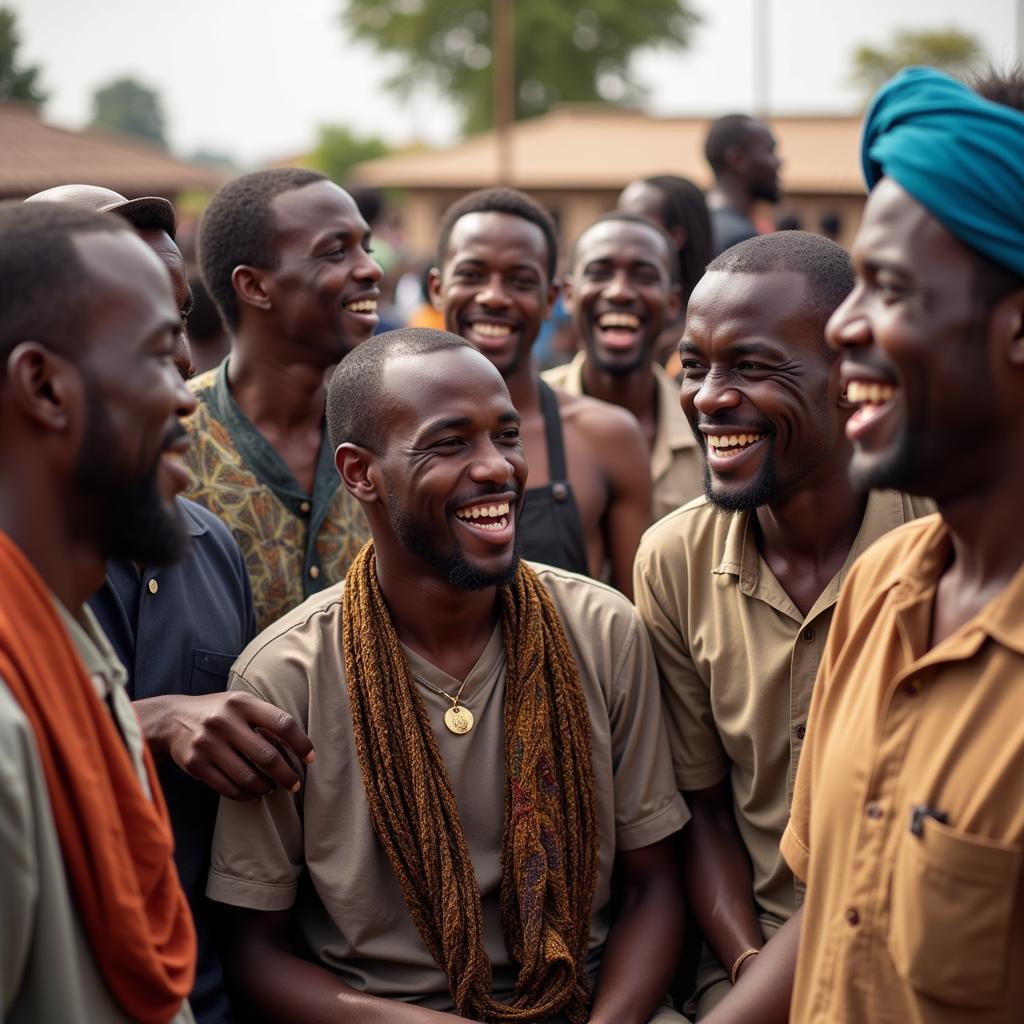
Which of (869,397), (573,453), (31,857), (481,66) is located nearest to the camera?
(31,857)

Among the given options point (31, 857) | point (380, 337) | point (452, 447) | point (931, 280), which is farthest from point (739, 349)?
point (31, 857)

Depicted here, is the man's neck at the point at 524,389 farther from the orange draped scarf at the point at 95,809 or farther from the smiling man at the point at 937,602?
the orange draped scarf at the point at 95,809

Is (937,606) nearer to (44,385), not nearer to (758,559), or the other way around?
(758,559)

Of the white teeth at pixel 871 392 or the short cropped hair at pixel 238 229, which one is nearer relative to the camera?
the white teeth at pixel 871 392

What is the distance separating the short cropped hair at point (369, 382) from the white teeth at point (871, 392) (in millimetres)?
1364

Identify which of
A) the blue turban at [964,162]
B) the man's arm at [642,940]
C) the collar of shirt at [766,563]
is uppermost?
the blue turban at [964,162]

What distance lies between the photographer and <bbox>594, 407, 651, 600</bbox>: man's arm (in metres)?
4.61

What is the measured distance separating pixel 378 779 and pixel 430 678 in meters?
0.30

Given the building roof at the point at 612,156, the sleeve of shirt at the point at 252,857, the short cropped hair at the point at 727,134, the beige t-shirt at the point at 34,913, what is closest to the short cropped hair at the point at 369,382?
the sleeve of shirt at the point at 252,857

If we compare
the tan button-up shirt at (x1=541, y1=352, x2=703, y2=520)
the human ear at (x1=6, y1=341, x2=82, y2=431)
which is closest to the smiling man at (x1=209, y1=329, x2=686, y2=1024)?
the human ear at (x1=6, y1=341, x2=82, y2=431)

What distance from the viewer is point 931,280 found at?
78.2 inches

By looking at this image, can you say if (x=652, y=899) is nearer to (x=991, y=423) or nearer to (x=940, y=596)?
(x=940, y=596)

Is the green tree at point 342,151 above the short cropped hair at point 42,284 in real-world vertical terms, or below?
above

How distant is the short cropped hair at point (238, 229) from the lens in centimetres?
437
